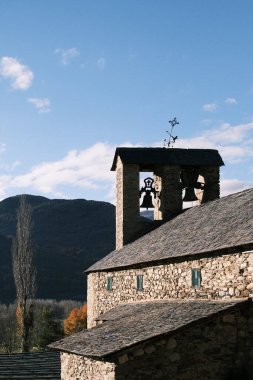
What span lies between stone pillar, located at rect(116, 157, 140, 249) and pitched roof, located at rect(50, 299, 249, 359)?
6944mm

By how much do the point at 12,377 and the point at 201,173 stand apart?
11.7 meters

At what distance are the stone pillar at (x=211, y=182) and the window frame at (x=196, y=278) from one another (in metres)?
8.87

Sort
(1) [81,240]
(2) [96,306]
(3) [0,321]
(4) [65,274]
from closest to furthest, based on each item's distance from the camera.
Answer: (2) [96,306]
(3) [0,321]
(4) [65,274]
(1) [81,240]

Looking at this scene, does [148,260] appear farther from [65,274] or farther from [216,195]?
[65,274]

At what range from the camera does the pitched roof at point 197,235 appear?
1527cm

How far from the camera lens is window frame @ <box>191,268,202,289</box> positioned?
16.0 metres

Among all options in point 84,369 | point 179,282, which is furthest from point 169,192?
point 84,369

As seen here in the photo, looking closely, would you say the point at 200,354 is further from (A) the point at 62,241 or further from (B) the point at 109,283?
(A) the point at 62,241

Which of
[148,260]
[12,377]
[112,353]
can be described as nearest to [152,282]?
[148,260]

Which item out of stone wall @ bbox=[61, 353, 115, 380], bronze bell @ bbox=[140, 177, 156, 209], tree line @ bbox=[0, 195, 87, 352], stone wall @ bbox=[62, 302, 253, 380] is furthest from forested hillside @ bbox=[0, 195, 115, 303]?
stone wall @ bbox=[62, 302, 253, 380]

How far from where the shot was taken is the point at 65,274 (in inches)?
4267

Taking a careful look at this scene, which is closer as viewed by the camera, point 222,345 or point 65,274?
point 222,345

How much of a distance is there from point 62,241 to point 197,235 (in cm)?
12537

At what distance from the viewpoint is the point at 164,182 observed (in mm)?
25109
